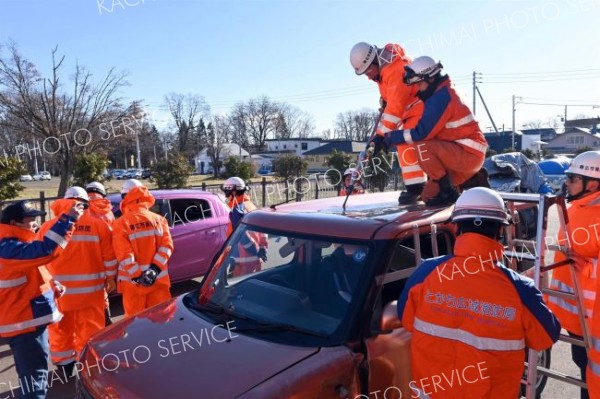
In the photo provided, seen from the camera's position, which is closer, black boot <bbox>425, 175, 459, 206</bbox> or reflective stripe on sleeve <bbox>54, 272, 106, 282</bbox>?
black boot <bbox>425, 175, 459, 206</bbox>

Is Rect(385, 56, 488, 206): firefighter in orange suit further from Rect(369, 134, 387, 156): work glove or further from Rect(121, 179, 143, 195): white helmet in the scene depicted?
Rect(121, 179, 143, 195): white helmet

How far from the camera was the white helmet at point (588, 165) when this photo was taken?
3473mm

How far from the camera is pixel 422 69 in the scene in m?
3.92

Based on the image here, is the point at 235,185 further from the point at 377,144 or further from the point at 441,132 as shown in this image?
the point at 441,132

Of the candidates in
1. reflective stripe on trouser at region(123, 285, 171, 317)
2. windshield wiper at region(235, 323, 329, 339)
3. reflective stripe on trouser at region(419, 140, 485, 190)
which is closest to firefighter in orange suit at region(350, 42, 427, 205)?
reflective stripe on trouser at region(419, 140, 485, 190)

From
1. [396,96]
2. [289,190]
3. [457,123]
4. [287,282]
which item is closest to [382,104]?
[396,96]

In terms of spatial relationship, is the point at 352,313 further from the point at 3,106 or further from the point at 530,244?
the point at 3,106

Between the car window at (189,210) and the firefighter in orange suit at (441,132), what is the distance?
14.6 feet

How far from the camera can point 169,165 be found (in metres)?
18.4

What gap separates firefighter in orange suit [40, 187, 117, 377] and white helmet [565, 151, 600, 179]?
4405 millimetres

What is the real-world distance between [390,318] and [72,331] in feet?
12.0

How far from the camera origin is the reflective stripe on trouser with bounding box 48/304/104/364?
4.58m

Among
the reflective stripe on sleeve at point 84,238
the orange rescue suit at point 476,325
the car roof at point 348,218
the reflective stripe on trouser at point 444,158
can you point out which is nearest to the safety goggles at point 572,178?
the reflective stripe on trouser at point 444,158

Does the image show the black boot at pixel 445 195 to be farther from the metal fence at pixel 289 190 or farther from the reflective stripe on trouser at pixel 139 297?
the metal fence at pixel 289 190
